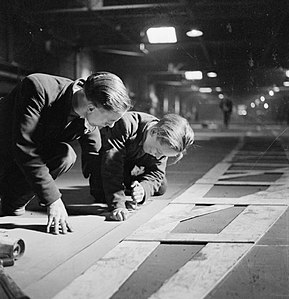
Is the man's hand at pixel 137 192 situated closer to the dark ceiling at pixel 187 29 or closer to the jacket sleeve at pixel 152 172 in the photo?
the jacket sleeve at pixel 152 172

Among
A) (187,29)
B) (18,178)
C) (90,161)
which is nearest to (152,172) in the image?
(90,161)

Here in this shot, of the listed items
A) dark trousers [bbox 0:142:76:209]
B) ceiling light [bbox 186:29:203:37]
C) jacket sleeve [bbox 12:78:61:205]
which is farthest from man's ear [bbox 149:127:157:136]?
ceiling light [bbox 186:29:203:37]

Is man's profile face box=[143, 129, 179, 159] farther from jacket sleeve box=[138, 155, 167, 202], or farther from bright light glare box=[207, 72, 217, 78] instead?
bright light glare box=[207, 72, 217, 78]

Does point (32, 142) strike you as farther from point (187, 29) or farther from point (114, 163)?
point (187, 29)

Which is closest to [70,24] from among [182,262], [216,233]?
[216,233]

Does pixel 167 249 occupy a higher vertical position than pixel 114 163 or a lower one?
lower

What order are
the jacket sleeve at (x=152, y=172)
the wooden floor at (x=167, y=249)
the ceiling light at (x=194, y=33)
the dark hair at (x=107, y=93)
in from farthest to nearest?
1. the ceiling light at (x=194, y=33)
2. the jacket sleeve at (x=152, y=172)
3. the dark hair at (x=107, y=93)
4. the wooden floor at (x=167, y=249)

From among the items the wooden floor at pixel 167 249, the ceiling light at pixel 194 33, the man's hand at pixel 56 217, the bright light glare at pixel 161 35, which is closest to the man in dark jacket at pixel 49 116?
the man's hand at pixel 56 217
